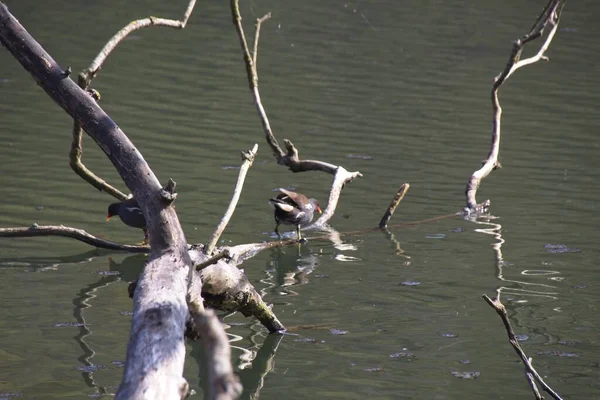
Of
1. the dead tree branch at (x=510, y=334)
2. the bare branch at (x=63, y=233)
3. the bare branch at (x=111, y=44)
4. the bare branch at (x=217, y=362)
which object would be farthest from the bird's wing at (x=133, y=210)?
the bare branch at (x=217, y=362)

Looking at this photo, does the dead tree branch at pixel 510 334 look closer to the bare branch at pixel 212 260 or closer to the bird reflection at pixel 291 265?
the bare branch at pixel 212 260

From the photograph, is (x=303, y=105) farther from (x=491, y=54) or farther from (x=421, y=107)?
(x=491, y=54)

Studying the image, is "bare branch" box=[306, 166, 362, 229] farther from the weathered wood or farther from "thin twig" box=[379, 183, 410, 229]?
the weathered wood

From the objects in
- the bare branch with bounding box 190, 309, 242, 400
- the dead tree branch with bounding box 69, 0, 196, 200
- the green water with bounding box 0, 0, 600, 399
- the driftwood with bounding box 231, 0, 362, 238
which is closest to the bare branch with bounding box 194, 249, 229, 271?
the green water with bounding box 0, 0, 600, 399

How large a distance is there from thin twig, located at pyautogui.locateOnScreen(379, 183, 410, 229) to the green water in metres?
0.16

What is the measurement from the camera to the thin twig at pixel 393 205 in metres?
8.61

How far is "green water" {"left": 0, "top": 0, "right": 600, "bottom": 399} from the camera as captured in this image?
5672 mm

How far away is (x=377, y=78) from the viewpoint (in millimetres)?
15906

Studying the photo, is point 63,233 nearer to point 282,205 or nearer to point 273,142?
point 282,205

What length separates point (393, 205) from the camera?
867 cm

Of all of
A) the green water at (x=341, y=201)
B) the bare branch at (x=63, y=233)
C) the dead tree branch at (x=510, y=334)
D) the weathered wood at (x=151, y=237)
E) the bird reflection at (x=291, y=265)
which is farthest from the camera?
the bird reflection at (x=291, y=265)

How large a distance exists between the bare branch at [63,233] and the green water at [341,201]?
0.21 meters

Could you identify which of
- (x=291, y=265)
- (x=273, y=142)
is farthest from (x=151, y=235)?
(x=273, y=142)

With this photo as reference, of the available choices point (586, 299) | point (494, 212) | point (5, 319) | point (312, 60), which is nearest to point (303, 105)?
point (312, 60)
